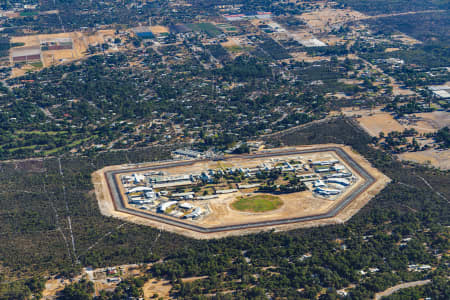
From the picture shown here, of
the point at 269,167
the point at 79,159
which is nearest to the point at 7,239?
the point at 79,159

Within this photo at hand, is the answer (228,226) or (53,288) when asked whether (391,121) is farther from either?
(53,288)

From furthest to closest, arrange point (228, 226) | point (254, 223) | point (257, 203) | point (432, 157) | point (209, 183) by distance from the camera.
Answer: point (432, 157) < point (209, 183) < point (257, 203) < point (254, 223) < point (228, 226)

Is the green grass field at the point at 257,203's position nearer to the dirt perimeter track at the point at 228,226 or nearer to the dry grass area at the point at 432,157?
the dirt perimeter track at the point at 228,226

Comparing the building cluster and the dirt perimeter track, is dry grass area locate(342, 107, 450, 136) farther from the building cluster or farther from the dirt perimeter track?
the building cluster

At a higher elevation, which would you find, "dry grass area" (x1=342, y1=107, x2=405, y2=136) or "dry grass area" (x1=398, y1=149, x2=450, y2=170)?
"dry grass area" (x1=342, y1=107, x2=405, y2=136)

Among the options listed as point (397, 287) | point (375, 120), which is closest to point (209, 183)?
point (397, 287)

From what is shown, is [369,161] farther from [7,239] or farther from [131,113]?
[7,239]

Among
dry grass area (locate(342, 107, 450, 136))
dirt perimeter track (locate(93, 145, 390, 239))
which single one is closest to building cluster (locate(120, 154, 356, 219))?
dirt perimeter track (locate(93, 145, 390, 239))
